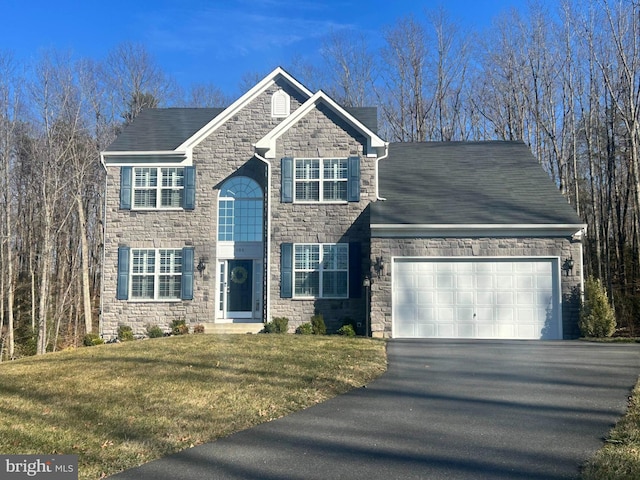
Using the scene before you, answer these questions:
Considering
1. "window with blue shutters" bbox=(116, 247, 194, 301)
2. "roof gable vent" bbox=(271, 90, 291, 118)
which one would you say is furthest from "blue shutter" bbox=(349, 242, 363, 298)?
"roof gable vent" bbox=(271, 90, 291, 118)

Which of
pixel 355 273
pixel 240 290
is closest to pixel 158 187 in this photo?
pixel 240 290

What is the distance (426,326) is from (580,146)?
1840 centimetres

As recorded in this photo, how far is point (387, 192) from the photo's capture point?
57.0 ft

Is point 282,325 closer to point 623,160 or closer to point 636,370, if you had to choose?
point 636,370

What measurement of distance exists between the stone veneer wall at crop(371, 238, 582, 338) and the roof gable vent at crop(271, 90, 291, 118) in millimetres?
5492

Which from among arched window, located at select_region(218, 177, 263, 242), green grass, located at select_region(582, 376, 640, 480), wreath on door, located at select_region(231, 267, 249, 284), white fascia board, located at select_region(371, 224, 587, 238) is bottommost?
green grass, located at select_region(582, 376, 640, 480)

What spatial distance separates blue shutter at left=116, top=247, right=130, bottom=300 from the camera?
671 inches

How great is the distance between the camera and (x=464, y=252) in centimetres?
1547

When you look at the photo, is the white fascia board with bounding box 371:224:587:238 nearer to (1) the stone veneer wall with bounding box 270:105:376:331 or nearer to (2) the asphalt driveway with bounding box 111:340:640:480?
(1) the stone veneer wall with bounding box 270:105:376:331

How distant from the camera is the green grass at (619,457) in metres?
4.59

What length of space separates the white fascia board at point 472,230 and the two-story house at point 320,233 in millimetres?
36

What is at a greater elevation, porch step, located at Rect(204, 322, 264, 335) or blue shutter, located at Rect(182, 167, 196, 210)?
blue shutter, located at Rect(182, 167, 196, 210)

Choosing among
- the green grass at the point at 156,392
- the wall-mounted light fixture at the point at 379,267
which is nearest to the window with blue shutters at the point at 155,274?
the green grass at the point at 156,392

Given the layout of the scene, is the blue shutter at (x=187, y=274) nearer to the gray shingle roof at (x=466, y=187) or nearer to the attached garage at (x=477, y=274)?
the attached garage at (x=477, y=274)
